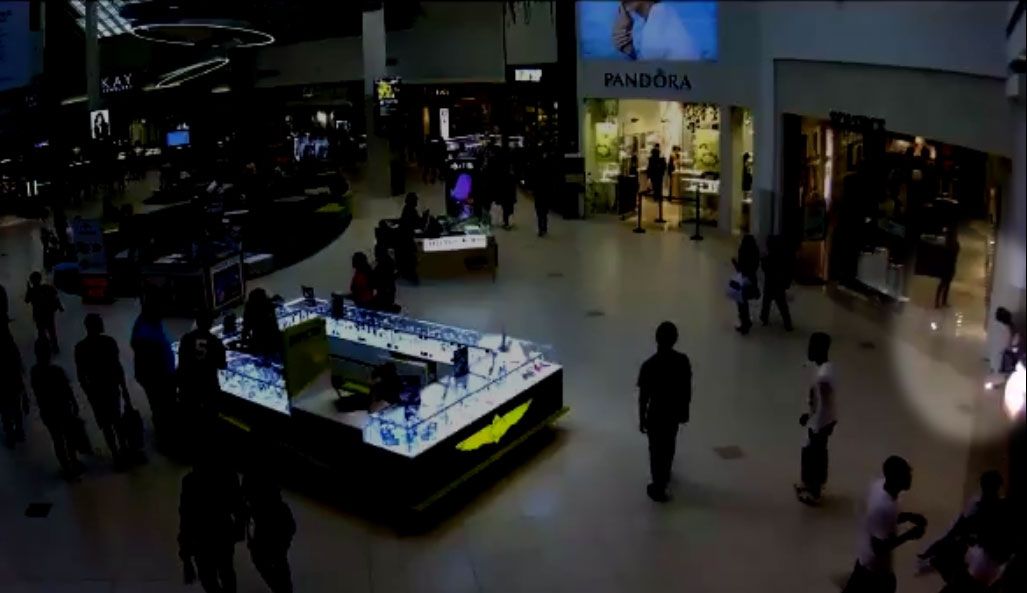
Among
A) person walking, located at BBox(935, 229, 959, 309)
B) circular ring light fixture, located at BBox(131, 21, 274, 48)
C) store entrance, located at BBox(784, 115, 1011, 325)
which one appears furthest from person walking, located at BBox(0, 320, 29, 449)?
person walking, located at BBox(935, 229, 959, 309)

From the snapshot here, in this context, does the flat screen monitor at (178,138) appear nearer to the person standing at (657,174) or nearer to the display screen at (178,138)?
the display screen at (178,138)

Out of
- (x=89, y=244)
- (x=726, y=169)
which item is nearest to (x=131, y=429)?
(x=89, y=244)

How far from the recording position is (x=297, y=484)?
871 centimetres

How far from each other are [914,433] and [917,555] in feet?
8.31

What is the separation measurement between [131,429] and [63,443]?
0.57 m

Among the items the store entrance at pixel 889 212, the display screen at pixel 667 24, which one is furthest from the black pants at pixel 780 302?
the display screen at pixel 667 24

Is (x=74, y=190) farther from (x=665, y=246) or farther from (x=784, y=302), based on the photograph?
(x=784, y=302)

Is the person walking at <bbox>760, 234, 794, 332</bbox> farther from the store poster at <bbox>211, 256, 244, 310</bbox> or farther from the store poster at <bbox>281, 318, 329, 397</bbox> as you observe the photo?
the store poster at <bbox>211, 256, 244, 310</bbox>

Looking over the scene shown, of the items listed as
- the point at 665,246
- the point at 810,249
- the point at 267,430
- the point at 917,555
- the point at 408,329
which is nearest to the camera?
the point at 917,555

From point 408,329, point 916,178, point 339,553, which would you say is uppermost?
point 916,178

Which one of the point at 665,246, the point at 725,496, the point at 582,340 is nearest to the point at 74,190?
the point at 665,246

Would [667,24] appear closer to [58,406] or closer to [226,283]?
[58,406]

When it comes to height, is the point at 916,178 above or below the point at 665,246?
above

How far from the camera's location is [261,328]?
32.7 feet
